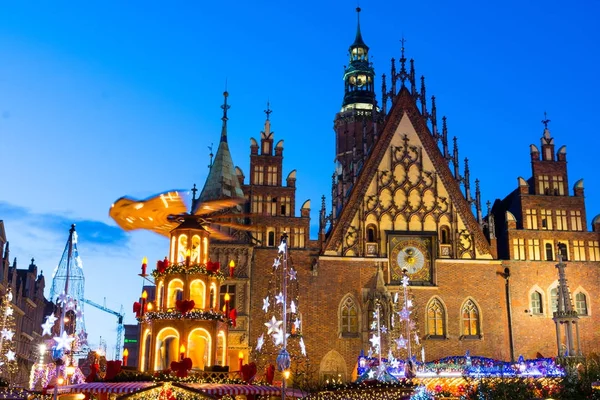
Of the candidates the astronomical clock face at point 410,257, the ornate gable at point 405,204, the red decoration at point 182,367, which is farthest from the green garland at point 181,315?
the astronomical clock face at point 410,257

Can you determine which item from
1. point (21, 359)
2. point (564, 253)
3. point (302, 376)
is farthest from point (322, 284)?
point (21, 359)

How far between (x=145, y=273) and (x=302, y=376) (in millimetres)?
14306

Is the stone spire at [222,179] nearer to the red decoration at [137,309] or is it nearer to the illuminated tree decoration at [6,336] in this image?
the illuminated tree decoration at [6,336]

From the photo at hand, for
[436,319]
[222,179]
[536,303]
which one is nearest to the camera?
[436,319]

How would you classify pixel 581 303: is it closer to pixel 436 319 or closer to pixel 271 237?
pixel 436 319

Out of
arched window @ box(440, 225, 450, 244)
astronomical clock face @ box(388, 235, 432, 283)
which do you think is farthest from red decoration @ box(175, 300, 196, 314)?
arched window @ box(440, 225, 450, 244)

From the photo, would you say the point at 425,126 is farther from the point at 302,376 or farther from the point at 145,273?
the point at 145,273

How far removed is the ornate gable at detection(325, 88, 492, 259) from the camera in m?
45.9

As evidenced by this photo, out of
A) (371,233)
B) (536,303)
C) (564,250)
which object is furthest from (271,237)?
(564,250)

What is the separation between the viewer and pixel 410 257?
45.7 meters

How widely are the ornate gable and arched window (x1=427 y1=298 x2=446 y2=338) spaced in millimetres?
3269

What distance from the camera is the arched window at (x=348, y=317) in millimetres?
44125

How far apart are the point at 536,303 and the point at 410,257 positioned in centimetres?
847

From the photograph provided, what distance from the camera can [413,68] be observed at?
4928cm
